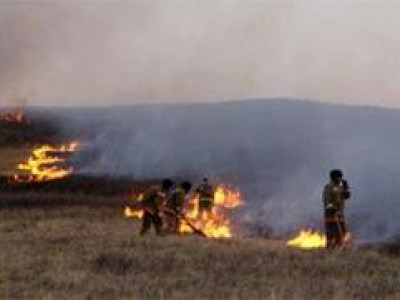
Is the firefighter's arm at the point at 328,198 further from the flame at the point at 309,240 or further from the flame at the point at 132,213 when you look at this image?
the flame at the point at 132,213

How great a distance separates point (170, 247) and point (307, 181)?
26931 millimetres

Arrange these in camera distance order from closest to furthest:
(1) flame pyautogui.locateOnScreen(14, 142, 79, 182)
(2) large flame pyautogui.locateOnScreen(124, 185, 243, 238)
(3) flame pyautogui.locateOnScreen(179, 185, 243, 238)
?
(3) flame pyautogui.locateOnScreen(179, 185, 243, 238), (2) large flame pyautogui.locateOnScreen(124, 185, 243, 238), (1) flame pyautogui.locateOnScreen(14, 142, 79, 182)

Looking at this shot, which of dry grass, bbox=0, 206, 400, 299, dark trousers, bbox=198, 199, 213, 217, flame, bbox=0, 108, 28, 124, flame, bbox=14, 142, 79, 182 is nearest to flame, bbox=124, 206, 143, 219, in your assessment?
dark trousers, bbox=198, 199, 213, 217

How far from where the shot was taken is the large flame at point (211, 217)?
1195 inches

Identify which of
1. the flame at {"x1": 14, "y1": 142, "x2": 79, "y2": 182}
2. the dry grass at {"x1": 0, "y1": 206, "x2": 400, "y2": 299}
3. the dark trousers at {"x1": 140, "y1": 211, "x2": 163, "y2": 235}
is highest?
the flame at {"x1": 14, "y1": 142, "x2": 79, "y2": 182}

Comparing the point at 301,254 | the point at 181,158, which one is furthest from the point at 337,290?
the point at 181,158

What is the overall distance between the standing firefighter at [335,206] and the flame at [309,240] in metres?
2.74

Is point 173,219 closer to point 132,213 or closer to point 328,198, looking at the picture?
point 328,198

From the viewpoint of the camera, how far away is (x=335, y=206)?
24078 mm

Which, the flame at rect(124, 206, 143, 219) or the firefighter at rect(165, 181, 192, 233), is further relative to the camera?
the flame at rect(124, 206, 143, 219)

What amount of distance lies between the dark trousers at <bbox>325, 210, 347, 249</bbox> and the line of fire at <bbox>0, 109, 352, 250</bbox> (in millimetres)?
640

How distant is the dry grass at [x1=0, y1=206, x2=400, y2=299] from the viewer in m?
16.4

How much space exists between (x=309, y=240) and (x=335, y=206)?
509 cm

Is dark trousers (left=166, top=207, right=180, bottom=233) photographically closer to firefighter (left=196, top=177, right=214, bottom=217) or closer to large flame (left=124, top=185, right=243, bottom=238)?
large flame (left=124, top=185, right=243, bottom=238)
